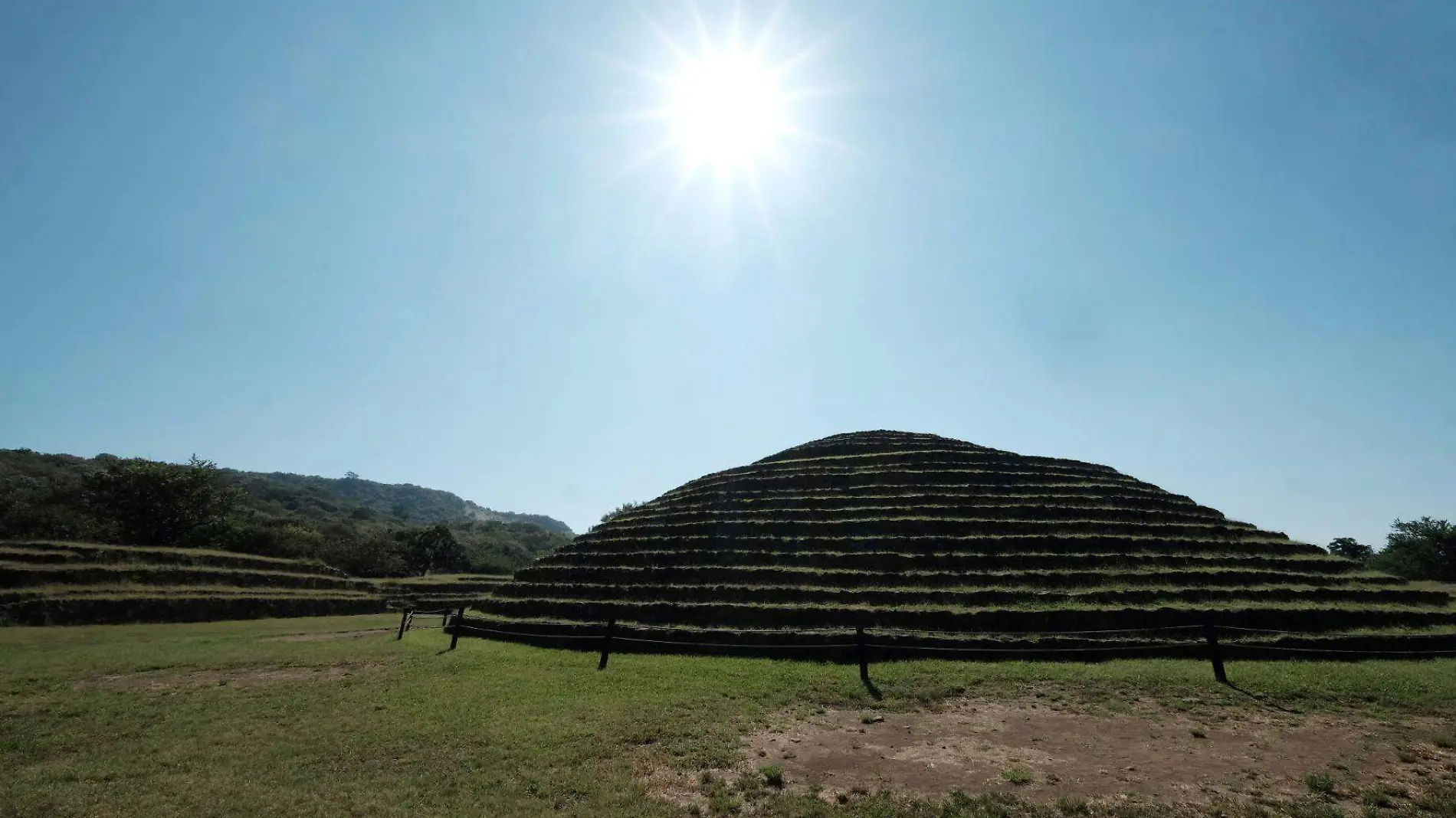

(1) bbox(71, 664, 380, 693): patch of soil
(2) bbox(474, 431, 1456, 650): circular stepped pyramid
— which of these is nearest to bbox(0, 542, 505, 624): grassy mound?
(2) bbox(474, 431, 1456, 650): circular stepped pyramid

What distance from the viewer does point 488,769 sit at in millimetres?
7844

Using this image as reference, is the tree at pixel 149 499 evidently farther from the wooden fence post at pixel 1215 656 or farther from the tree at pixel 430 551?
the wooden fence post at pixel 1215 656

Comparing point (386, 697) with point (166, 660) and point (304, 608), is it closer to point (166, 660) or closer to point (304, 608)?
point (166, 660)

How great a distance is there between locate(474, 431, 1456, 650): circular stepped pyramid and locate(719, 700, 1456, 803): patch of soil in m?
4.63

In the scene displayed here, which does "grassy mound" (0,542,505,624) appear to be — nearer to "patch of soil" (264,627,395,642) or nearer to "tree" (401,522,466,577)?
"patch of soil" (264,627,395,642)

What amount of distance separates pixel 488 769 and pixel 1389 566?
59948 millimetres

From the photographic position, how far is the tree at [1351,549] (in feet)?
167

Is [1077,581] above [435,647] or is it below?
above

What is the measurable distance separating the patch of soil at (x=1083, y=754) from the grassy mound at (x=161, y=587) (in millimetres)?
33955

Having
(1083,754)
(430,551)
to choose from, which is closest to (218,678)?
(1083,754)

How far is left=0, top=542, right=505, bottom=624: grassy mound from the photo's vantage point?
27.3 m

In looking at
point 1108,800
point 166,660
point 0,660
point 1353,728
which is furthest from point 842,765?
point 0,660

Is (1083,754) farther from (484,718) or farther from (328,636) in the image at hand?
(328,636)

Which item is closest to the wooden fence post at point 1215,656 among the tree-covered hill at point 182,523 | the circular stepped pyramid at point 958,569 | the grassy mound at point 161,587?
the circular stepped pyramid at point 958,569
